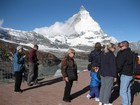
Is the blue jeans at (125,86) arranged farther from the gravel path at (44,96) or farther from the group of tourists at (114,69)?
the gravel path at (44,96)

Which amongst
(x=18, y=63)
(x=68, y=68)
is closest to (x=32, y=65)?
(x=18, y=63)

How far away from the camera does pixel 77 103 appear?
9312 millimetres

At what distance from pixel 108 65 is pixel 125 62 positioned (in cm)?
56

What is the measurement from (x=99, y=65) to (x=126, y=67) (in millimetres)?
968

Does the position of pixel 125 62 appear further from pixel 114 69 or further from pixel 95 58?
pixel 95 58

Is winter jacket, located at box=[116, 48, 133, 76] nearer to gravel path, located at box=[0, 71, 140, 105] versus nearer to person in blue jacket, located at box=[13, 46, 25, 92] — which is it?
gravel path, located at box=[0, 71, 140, 105]

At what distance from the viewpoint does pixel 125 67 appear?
27.1ft

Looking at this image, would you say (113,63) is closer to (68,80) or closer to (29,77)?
(68,80)

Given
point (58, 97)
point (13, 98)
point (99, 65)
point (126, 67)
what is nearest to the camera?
point (126, 67)

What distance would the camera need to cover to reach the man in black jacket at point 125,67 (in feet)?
26.9

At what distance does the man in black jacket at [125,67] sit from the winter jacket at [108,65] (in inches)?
6.4

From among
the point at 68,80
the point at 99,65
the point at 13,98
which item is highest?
the point at 99,65

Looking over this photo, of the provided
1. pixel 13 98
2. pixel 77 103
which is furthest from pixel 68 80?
pixel 13 98

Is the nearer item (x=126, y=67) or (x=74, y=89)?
(x=126, y=67)
